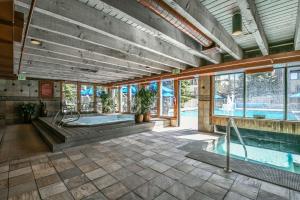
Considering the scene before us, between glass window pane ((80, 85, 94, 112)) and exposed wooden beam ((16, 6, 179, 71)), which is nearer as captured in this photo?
exposed wooden beam ((16, 6, 179, 71))

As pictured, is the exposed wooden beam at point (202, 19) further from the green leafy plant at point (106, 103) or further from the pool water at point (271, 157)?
the green leafy plant at point (106, 103)

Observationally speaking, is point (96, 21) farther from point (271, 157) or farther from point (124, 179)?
point (271, 157)

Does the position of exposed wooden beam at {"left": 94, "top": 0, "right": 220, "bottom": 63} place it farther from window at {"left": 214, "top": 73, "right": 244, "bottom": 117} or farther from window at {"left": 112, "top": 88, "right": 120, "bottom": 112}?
window at {"left": 112, "top": 88, "right": 120, "bottom": 112}

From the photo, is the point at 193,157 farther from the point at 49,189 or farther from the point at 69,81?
the point at 69,81

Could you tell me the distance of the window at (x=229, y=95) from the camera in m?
5.35

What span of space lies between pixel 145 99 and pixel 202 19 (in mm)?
4170

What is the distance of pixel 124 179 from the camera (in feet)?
7.53

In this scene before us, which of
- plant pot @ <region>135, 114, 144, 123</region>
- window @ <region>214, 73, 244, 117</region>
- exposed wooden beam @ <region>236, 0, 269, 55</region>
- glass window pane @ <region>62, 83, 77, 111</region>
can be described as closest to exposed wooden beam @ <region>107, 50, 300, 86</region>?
window @ <region>214, 73, 244, 117</region>

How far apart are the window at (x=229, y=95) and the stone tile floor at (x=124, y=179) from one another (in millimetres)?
3418

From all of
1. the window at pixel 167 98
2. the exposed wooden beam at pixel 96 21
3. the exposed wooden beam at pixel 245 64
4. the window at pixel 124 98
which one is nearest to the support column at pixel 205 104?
the exposed wooden beam at pixel 245 64

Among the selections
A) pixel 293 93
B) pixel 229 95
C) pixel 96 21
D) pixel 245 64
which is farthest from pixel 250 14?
pixel 229 95

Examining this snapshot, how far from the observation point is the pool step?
3.64 meters

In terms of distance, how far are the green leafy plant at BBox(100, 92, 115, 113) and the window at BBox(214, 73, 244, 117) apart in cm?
690

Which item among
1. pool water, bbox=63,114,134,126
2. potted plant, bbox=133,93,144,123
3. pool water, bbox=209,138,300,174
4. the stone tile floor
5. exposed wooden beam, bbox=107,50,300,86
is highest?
exposed wooden beam, bbox=107,50,300,86
